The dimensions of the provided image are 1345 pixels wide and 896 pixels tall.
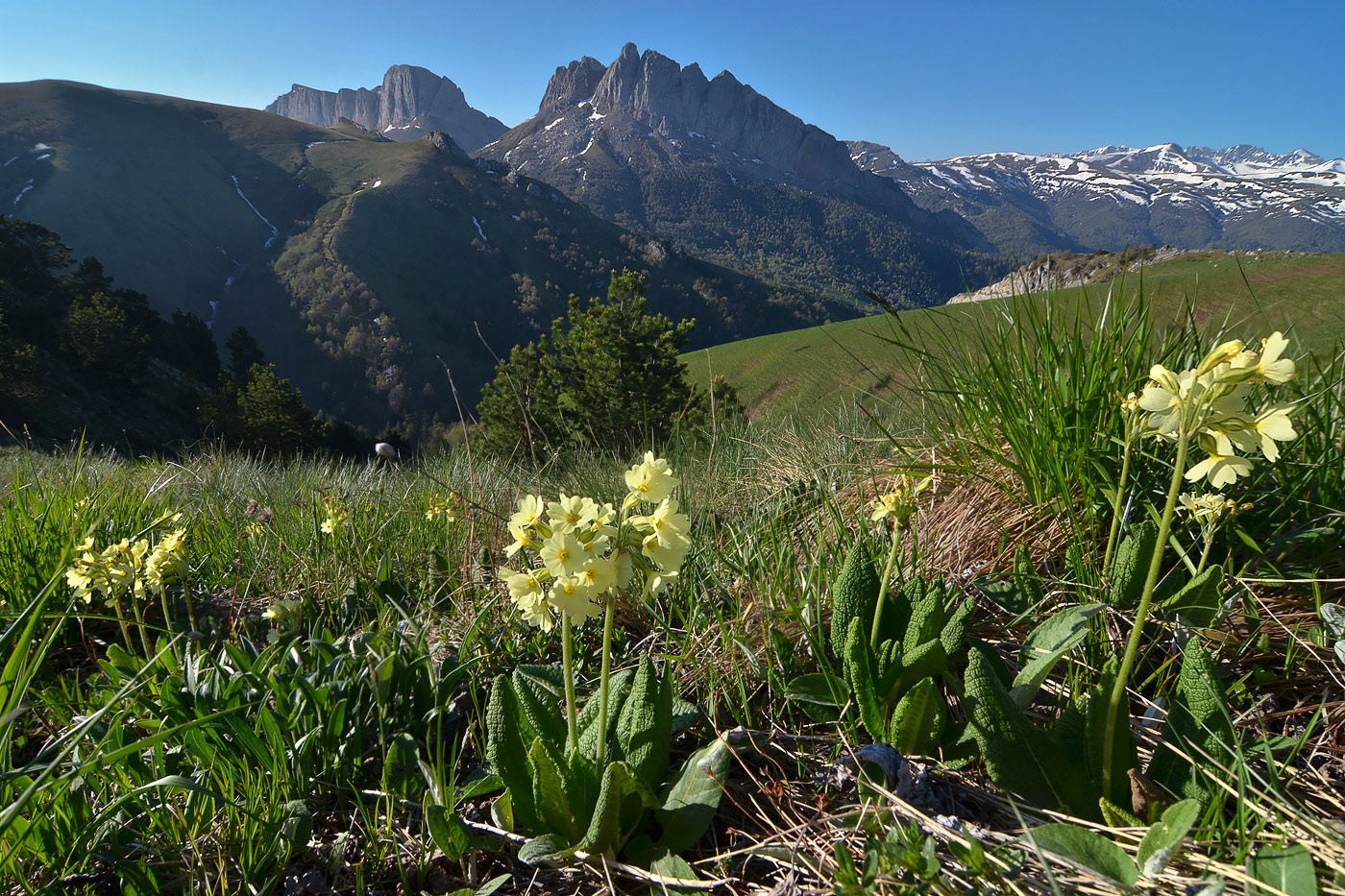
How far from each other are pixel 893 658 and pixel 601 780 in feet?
2.52

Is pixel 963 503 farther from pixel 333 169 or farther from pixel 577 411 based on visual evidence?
pixel 333 169

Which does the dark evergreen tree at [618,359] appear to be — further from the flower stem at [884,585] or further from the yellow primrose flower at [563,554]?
the yellow primrose flower at [563,554]

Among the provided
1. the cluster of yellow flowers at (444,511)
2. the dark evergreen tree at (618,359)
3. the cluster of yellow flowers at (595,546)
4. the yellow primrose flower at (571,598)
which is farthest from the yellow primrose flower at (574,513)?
the dark evergreen tree at (618,359)

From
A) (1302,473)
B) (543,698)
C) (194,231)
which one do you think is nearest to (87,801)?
(543,698)

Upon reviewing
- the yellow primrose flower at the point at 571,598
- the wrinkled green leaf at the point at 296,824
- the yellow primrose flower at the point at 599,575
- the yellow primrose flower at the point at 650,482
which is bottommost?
the wrinkled green leaf at the point at 296,824

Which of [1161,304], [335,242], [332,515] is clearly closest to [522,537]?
[332,515]

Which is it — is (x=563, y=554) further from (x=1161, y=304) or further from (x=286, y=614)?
(x=1161, y=304)

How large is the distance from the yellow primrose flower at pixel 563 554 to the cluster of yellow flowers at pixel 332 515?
241 centimetres

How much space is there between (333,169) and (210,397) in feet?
404

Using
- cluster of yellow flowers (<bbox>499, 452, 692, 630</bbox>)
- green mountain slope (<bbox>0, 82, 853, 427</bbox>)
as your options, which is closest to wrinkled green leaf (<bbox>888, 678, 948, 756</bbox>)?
cluster of yellow flowers (<bbox>499, 452, 692, 630</bbox>)

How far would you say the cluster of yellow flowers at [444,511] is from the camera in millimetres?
3577

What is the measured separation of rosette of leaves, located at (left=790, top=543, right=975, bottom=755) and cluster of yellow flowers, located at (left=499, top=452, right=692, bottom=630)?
61 cm

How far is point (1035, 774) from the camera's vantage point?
141cm

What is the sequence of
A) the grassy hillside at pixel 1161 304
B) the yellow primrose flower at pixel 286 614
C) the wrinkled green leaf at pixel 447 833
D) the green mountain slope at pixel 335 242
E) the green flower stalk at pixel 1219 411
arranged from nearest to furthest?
the green flower stalk at pixel 1219 411, the wrinkled green leaf at pixel 447 833, the yellow primrose flower at pixel 286 614, the grassy hillside at pixel 1161 304, the green mountain slope at pixel 335 242
